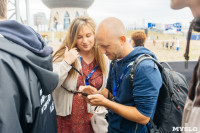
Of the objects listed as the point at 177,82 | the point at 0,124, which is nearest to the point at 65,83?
the point at 0,124

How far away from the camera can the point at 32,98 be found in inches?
34.7

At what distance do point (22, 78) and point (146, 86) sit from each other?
800 mm

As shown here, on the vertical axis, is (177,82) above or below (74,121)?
above

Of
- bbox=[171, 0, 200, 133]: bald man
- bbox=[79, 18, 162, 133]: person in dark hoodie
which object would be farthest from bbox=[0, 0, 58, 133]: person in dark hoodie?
bbox=[171, 0, 200, 133]: bald man

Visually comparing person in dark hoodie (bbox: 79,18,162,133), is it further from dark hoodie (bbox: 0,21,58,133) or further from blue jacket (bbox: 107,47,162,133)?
dark hoodie (bbox: 0,21,58,133)

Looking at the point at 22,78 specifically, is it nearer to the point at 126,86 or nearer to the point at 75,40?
the point at 126,86

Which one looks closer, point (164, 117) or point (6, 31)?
point (6, 31)

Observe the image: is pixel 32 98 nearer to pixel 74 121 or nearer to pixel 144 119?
pixel 144 119

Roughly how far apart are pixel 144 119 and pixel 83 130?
3.00 ft

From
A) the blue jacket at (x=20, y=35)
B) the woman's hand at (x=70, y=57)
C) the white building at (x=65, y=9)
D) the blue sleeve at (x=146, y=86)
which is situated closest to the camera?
the blue jacket at (x=20, y=35)

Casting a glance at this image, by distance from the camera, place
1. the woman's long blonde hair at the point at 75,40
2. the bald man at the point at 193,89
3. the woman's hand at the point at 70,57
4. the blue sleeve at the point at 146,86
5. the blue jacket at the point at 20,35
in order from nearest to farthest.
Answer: the bald man at the point at 193,89
the blue jacket at the point at 20,35
the blue sleeve at the point at 146,86
the woman's hand at the point at 70,57
the woman's long blonde hair at the point at 75,40

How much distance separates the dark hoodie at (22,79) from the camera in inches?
28.5

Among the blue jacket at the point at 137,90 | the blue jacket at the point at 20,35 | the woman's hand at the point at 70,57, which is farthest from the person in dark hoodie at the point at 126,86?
the blue jacket at the point at 20,35

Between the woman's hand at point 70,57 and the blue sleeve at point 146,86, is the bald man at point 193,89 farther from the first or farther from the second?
the woman's hand at point 70,57
